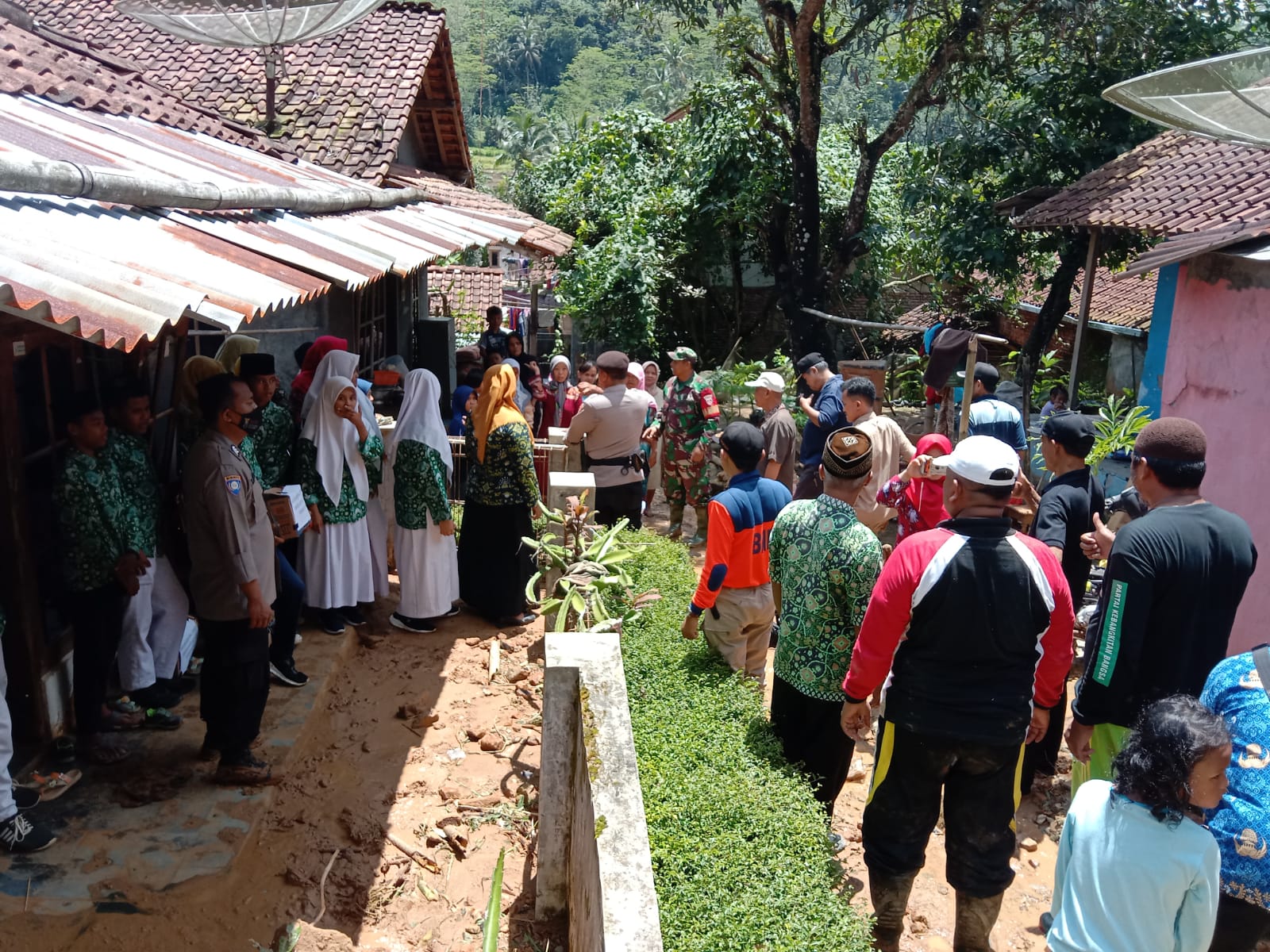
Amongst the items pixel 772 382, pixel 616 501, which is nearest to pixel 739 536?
pixel 772 382

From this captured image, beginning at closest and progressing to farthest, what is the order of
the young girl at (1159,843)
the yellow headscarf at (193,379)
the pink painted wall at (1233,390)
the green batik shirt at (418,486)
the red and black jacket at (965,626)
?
the young girl at (1159,843) → the red and black jacket at (965,626) → the yellow headscarf at (193,379) → the green batik shirt at (418,486) → the pink painted wall at (1233,390)

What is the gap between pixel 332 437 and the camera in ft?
18.5

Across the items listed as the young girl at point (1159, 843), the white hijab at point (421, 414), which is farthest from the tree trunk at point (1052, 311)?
the young girl at point (1159, 843)

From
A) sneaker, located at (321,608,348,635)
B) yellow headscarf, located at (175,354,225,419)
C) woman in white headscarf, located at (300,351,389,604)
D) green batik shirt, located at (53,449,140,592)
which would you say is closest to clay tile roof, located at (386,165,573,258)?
woman in white headscarf, located at (300,351,389,604)

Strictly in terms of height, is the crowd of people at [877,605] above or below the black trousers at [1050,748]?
above

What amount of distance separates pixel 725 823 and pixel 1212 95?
3.91m

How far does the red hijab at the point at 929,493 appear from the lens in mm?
5297

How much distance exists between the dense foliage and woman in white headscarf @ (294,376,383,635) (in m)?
2.25

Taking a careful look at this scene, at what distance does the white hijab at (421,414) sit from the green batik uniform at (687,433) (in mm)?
2684

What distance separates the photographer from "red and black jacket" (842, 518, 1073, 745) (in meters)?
3.16

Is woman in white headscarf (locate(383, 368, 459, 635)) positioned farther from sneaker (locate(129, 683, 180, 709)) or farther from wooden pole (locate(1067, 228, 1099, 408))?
wooden pole (locate(1067, 228, 1099, 408))

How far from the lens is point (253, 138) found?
26.8 ft

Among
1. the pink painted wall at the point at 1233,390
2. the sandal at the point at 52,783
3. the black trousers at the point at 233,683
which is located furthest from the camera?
the pink painted wall at the point at 1233,390

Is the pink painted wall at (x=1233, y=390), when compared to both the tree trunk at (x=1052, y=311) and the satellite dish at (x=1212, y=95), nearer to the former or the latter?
the satellite dish at (x=1212, y=95)
